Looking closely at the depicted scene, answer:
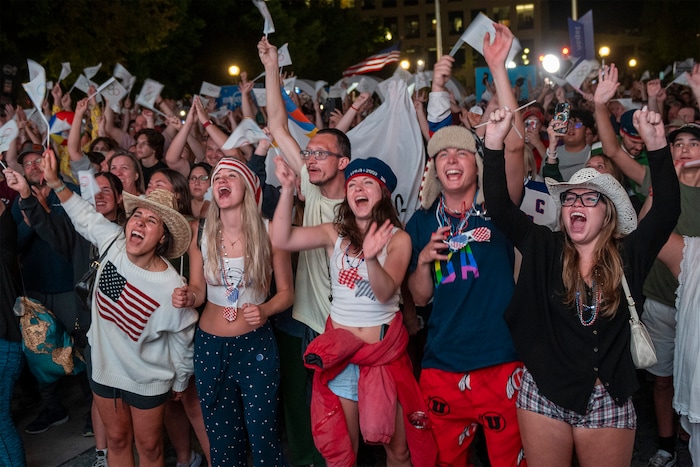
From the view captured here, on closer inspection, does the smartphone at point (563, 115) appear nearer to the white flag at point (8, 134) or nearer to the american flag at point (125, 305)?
the american flag at point (125, 305)

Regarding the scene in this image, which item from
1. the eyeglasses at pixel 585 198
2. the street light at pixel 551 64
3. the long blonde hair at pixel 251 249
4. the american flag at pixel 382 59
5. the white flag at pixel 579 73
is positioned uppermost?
the american flag at pixel 382 59

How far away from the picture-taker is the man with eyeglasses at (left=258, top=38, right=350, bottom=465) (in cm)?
446

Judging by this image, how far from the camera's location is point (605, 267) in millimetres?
3307

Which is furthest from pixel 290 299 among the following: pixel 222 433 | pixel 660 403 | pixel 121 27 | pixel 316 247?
pixel 121 27

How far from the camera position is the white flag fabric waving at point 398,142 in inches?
207

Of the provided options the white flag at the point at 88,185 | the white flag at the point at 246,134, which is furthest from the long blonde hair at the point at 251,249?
the white flag at the point at 88,185

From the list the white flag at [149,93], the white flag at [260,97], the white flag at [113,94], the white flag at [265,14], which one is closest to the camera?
the white flag at [265,14]

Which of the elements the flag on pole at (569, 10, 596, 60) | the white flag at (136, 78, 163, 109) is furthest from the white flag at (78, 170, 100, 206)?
the flag on pole at (569, 10, 596, 60)

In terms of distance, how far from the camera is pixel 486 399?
3656 millimetres

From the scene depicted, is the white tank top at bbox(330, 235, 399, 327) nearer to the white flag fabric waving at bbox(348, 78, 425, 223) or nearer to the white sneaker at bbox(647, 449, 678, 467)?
the white flag fabric waving at bbox(348, 78, 425, 223)

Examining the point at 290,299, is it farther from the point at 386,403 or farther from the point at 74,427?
the point at 74,427

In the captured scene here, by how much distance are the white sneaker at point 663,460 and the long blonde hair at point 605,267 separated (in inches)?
75.4

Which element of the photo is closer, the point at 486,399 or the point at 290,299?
the point at 486,399

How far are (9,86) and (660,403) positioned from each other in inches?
367
